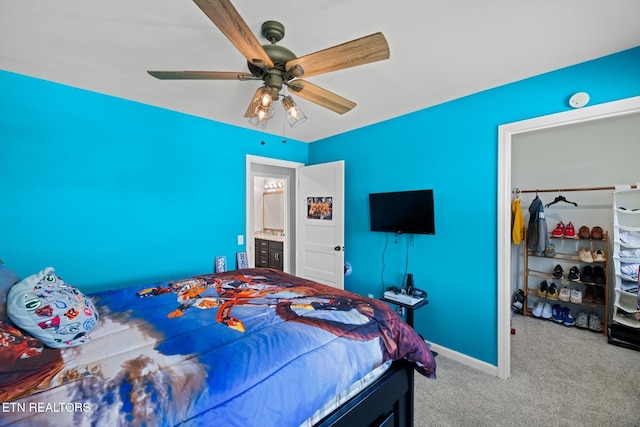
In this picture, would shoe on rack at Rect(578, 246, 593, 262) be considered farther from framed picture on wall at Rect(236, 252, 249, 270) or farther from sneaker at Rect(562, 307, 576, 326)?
framed picture on wall at Rect(236, 252, 249, 270)

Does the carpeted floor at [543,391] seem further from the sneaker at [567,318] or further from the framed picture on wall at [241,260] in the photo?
the framed picture on wall at [241,260]

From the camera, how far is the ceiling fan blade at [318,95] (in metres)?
1.56

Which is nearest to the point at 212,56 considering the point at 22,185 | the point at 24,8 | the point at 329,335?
the point at 24,8

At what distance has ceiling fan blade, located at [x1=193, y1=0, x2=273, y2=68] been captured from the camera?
3.08ft

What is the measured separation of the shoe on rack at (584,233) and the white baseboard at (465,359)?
2.34 metres

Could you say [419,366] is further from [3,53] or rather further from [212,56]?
[3,53]

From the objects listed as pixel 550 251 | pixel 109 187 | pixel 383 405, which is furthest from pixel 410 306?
pixel 109 187

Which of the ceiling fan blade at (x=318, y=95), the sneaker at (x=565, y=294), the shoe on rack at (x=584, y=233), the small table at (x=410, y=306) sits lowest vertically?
the sneaker at (x=565, y=294)

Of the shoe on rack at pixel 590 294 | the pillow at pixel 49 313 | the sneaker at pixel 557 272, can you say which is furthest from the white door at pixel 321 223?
the shoe on rack at pixel 590 294

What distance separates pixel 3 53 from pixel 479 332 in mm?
4201

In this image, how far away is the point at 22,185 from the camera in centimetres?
197

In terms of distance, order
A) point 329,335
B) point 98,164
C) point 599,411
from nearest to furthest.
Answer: point 329,335, point 599,411, point 98,164

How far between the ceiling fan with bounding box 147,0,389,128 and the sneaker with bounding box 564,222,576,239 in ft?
12.1

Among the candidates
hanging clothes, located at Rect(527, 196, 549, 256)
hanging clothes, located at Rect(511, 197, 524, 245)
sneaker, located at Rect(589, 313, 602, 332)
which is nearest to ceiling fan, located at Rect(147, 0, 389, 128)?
hanging clothes, located at Rect(511, 197, 524, 245)
